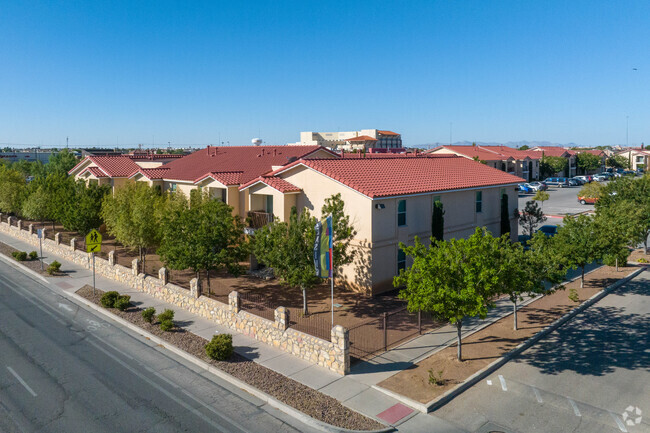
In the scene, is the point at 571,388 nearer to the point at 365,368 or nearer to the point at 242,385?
the point at 365,368

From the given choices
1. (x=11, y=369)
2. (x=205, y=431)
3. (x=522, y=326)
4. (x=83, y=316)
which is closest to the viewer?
(x=205, y=431)

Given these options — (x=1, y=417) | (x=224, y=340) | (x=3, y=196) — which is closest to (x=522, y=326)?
(x=224, y=340)

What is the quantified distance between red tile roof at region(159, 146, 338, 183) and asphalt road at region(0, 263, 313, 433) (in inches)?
613

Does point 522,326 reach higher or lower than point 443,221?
lower

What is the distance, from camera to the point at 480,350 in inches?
719

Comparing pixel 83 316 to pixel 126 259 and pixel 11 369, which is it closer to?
pixel 11 369

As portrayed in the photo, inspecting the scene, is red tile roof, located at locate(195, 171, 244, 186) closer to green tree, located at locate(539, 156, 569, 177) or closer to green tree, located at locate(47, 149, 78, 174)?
green tree, located at locate(47, 149, 78, 174)

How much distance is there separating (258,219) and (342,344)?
14826 millimetres

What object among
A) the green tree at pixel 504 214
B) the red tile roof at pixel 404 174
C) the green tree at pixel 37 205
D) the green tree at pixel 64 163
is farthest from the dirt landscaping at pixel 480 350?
the green tree at pixel 64 163

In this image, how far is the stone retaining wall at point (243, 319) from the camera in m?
16.6

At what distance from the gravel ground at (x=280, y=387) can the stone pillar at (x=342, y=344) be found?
155 centimetres

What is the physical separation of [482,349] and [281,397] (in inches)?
317

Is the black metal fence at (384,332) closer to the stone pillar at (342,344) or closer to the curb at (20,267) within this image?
the stone pillar at (342,344)

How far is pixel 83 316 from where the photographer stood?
76.5 ft
